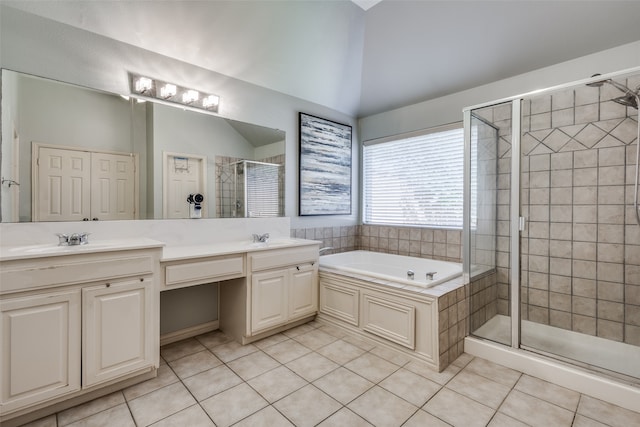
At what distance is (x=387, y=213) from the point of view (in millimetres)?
3787

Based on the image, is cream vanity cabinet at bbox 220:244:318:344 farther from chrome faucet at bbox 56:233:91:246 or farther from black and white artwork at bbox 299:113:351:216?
chrome faucet at bbox 56:233:91:246

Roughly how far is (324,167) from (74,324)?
8.84 ft

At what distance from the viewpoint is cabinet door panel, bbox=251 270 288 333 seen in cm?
240

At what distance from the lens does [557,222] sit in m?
2.38

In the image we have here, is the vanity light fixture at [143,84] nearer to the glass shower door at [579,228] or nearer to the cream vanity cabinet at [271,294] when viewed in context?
the cream vanity cabinet at [271,294]

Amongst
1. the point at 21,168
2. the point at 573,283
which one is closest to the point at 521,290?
the point at 573,283

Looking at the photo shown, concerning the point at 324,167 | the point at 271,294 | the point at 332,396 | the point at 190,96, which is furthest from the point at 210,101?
the point at 332,396

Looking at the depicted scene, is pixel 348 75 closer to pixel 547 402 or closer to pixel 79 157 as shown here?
pixel 79 157

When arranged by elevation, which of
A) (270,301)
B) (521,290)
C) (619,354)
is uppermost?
(521,290)

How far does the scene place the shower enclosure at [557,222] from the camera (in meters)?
2.14

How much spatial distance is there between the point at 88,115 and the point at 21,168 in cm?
52

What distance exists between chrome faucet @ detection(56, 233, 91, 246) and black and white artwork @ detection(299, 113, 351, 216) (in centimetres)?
197

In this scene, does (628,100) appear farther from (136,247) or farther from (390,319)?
(136,247)

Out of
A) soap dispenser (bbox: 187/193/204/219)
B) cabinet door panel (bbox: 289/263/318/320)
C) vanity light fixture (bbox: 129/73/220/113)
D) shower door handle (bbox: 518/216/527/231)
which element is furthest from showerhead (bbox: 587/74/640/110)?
soap dispenser (bbox: 187/193/204/219)
